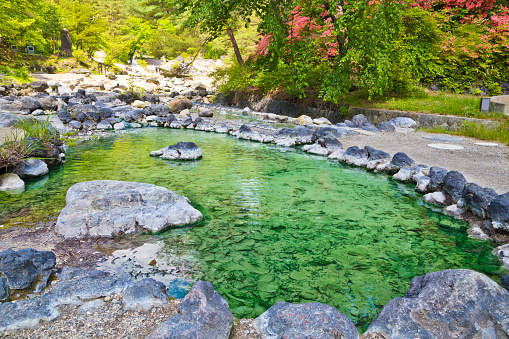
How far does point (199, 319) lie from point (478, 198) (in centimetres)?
397

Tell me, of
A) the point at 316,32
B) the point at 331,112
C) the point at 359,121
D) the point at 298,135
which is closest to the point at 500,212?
the point at 298,135

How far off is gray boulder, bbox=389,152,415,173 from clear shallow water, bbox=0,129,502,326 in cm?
41

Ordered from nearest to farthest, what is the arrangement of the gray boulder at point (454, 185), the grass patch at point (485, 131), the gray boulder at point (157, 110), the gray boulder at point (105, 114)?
the gray boulder at point (454, 185)
the grass patch at point (485, 131)
the gray boulder at point (105, 114)
the gray boulder at point (157, 110)

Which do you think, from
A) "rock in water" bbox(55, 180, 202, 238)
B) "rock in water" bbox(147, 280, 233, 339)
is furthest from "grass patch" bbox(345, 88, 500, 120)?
"rock in water" bbox(147, 280, 233, 339)

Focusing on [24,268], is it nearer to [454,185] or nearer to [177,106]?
[454,185]

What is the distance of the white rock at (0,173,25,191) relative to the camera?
17.0 ft

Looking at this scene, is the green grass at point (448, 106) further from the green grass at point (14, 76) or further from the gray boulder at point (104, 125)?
the green grass at point (14, 76)

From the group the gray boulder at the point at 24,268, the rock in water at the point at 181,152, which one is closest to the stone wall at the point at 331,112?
the rock in water at the point at 181,152

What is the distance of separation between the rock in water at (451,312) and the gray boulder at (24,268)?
8.76ft

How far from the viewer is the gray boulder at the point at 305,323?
2.10 meters

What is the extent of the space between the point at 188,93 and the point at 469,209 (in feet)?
65.0

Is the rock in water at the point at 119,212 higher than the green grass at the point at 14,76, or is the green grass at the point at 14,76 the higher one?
the green grass at the point at 14,76

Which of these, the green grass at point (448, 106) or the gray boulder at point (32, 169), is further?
the green grass at point (448, 106)

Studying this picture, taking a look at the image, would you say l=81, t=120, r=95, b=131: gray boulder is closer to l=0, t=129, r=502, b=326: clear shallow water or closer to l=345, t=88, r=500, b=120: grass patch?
l=0, t=129, r=502, b=326: clear shallow water
